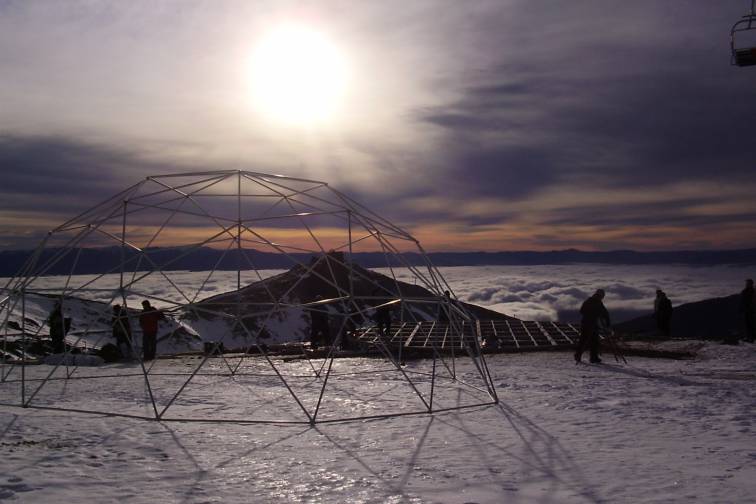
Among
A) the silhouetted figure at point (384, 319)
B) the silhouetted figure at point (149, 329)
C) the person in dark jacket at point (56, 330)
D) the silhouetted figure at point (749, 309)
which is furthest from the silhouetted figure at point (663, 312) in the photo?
the person in dark jacket at point (56, 330)

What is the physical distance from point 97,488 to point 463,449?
4.04 m

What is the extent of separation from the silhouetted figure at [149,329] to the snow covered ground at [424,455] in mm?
4798

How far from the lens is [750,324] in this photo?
17.8 m

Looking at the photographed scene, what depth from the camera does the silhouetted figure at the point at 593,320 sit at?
14.2 meters

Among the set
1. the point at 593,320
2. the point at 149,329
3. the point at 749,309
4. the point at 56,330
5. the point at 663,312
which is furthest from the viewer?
the point at 663,312

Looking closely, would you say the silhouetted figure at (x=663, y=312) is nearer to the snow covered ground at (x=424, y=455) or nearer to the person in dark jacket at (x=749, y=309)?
the person in dark jacket at (x=749, y=309)

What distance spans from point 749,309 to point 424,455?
14033 mm

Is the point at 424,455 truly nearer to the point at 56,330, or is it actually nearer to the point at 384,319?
the point at 384,319

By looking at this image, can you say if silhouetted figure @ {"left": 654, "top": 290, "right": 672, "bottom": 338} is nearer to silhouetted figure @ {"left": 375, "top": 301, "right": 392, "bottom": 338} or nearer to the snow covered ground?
silhouetted figure @ {"left": 375, "top": 301, "right": 392, "bottom": 338}

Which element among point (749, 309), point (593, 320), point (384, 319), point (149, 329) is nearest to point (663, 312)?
point (749, 309)

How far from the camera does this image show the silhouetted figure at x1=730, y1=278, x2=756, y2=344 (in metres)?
17.6

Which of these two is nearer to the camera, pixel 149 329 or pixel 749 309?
pixel 149 329

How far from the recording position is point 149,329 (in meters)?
16.2

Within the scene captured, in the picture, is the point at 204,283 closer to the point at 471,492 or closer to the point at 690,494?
the point at 471,492
